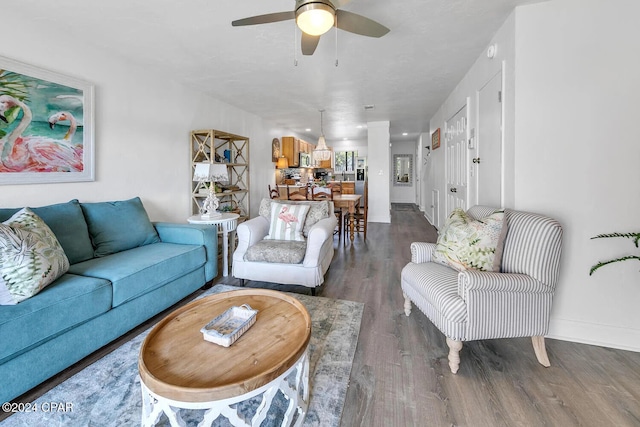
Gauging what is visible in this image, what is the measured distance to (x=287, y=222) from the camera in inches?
116

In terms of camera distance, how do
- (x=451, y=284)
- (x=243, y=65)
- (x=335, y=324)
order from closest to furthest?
(x=451, y=284) < (x=335, y=324) < (x=243, y=65)

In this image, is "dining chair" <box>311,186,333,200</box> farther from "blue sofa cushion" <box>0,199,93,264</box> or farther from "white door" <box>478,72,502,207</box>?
"blue sofa cushion" <box>0,199,93,264</box>

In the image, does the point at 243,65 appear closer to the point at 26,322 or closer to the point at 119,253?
the point at 119,253

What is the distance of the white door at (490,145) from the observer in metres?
2.44

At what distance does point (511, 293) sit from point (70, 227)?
3.15 metres

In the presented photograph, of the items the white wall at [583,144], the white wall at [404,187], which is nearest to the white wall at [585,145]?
the white wall at [583,144]

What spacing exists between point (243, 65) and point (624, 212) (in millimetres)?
3648

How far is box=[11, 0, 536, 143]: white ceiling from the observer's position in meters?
2.11

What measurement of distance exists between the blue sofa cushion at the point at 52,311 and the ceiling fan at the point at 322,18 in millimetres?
1945

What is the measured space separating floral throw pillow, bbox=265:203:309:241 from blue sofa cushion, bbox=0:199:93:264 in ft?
5.04

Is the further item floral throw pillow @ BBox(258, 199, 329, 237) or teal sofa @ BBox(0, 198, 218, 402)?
floral throw pillow @ BBox(258, 199, 329, 237)

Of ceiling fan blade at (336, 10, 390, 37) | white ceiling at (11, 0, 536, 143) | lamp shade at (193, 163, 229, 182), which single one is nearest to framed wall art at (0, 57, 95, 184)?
white ceiling at (11, 0, 536, 143)

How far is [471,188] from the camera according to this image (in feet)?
10.9

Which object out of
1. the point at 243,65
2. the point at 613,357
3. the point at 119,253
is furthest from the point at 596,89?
the point at 119,253
